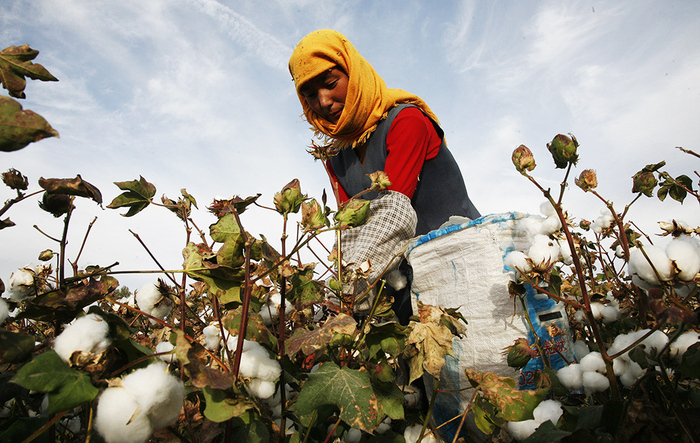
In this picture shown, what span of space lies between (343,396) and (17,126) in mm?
602

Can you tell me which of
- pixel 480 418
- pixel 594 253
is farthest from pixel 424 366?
pixel 594 253

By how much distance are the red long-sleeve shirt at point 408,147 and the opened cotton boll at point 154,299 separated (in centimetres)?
84

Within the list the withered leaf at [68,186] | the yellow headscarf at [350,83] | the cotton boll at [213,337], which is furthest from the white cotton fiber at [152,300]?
the yellow headscarf at [350,83]

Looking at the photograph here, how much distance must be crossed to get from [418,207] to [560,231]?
965 mm

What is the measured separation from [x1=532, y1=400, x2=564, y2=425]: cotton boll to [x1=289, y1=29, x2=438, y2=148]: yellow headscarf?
1534 mm

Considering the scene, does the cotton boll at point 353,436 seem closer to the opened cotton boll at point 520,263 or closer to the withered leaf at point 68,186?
the opened cotton boll at point 520,263

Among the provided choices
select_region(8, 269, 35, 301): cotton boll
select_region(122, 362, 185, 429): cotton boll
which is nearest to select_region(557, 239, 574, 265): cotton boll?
select_region(122, 362, 185, 429): cotton boll

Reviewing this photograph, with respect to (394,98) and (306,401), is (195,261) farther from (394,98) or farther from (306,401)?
(394,98)

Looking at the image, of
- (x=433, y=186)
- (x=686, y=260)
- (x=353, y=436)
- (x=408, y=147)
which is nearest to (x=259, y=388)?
(x=353, y=436)

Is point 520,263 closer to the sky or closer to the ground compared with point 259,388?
closer to the sky

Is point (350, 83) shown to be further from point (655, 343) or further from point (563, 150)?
point (655, 343)

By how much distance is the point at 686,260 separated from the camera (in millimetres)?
701

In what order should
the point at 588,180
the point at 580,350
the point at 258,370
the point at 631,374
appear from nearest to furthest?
the point at 258,370 < the point at 631,374 < the point at 588,180 < the point at 580,350

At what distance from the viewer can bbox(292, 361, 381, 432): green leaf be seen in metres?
0.66
